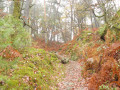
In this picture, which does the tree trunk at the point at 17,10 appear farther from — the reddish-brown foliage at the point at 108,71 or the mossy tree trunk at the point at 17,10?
the reddish-brown foliage at the point at 108,71

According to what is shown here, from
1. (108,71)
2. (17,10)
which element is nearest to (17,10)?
(17,10)

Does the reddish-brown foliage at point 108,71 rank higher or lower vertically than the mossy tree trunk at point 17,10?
lower

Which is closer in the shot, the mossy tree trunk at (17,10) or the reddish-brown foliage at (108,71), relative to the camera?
the reddish-brown foliage at (108,71)

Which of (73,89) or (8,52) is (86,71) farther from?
(8,52)

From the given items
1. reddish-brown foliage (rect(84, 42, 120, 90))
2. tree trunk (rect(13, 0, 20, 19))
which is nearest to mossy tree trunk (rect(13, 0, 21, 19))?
tree trunk (rect(13, 0, 20, 19))

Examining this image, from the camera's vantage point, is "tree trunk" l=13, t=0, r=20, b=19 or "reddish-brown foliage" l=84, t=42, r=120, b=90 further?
"tree trunk" l=13, t=0, r=20, b=19

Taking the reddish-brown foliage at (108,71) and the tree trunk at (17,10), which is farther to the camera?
the tree trunk at (17,10)

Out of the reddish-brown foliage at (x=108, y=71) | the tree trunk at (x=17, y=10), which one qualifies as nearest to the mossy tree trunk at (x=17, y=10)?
the tree trunk at (x=17, y=10)

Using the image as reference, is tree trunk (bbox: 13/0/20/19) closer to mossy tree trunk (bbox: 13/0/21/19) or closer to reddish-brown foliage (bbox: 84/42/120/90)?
mossy tree trunk (bbox: 13/0/21/19)

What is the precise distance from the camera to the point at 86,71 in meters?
6.46

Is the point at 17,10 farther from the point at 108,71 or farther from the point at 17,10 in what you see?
the point at 108,71

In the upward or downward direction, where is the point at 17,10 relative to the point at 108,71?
upward

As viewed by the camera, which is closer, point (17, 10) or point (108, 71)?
point (108, 71)

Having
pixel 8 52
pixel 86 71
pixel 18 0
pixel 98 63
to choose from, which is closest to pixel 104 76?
pixel 98 63
